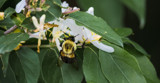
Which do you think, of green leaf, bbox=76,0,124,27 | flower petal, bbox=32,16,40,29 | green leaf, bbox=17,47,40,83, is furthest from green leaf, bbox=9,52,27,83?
green leaf, bbox=76,0,124,27

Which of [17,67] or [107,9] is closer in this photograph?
[17,67]

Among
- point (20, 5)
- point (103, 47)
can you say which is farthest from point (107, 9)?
point (20, 5)

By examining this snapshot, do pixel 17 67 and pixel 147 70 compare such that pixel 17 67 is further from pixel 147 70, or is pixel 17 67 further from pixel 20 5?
pixel 147 70

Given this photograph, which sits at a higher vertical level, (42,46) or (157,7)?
(42,46)

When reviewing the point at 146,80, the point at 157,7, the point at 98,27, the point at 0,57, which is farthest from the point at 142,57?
the point at 157,7

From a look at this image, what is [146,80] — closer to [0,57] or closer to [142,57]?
[142,57]

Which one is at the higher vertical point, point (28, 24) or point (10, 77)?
point (28, 24)

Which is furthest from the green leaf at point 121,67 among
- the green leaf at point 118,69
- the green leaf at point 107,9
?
the green leaf at point 107,9
